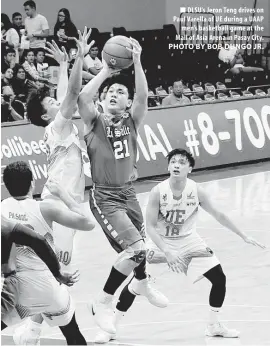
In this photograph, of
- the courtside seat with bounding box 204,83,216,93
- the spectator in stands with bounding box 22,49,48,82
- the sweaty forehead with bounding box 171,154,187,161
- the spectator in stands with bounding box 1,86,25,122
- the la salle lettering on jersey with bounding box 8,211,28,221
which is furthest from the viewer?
the courtside seat with bounding box 204,83,216,93

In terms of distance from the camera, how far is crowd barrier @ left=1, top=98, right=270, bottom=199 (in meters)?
14.0

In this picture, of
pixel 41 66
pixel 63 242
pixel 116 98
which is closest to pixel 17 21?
pixel 41 66

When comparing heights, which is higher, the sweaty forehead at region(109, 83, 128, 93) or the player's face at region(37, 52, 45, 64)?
the sweaty forehead at region(109, 83, 128, 93)

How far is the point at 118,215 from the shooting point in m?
7.45

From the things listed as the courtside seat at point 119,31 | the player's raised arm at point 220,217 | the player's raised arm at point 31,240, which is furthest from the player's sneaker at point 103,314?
the courtside seat at point 119,31

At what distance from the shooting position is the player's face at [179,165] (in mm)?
7590

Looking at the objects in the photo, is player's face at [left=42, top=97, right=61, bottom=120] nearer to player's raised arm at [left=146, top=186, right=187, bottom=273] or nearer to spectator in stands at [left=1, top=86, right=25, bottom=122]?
player's raised arm at [left=146, top=186, right=187, bottom=273]

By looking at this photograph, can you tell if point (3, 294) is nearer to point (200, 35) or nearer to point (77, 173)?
point (77, 173)

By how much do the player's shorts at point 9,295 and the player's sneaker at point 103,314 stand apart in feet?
5.07

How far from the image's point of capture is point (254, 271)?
965cm

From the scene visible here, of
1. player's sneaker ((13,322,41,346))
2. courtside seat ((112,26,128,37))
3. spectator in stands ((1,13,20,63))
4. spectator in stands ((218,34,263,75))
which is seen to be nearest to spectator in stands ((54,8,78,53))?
spectator in stands ((1,13,20,63))

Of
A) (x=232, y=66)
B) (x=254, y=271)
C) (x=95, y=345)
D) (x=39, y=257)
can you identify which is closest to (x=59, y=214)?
(x=39, y=257)

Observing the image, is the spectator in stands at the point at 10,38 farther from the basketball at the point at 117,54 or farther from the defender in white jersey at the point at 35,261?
the defender in white jersey at the point at 35,261

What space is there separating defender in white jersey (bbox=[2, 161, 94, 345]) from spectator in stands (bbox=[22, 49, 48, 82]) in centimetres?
1063
